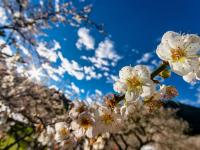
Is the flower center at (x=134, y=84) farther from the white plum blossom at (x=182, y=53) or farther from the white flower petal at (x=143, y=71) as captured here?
the white plum blossom at (x=182, y=53)

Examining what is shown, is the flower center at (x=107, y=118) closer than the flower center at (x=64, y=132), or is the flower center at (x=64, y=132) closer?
the flower center at (x=107, y=118)

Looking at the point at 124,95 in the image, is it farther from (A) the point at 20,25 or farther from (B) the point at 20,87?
(B) the point at 20,87

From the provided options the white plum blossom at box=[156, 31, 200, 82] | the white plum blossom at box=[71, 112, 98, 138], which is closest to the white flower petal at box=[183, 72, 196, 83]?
the white plum blossom at box=[156, 31, 200, 82]

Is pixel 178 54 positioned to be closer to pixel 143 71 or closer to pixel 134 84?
pixel 143 71

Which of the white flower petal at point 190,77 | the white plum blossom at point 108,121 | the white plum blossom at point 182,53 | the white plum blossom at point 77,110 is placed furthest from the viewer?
the white plum blossom at point 77,110

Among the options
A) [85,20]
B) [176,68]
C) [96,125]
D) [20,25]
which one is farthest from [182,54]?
[85,20]

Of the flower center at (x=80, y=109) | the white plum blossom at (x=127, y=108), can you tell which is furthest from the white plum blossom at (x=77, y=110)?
the white plum blossom at (x=127, y=108)

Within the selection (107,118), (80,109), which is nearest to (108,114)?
(107,118)
